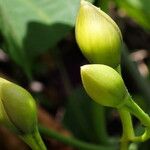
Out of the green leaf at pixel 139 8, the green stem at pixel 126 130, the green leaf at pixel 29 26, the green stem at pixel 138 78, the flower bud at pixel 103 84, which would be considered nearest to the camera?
the flower bud at pixel 103 84

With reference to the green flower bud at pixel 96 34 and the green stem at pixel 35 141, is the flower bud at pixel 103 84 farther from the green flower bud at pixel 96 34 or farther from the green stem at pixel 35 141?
the green stem at pixel 35 141

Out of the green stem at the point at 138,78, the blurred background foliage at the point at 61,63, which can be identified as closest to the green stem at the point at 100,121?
the blurred background foliage at the point at 61,63

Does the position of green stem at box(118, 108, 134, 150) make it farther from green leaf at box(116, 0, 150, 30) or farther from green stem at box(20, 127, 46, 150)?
→ green leaf at box(116, 0, 150, 30)

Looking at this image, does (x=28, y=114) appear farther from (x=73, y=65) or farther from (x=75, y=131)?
(x=73, y=65)

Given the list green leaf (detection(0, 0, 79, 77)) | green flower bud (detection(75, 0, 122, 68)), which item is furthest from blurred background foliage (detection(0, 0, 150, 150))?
green flower bud (detection(75, 0, 122, 68))

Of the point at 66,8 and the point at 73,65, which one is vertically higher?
the point at 66,8

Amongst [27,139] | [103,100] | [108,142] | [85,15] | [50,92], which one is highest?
[85,15]

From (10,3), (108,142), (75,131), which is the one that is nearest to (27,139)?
(10,3)
